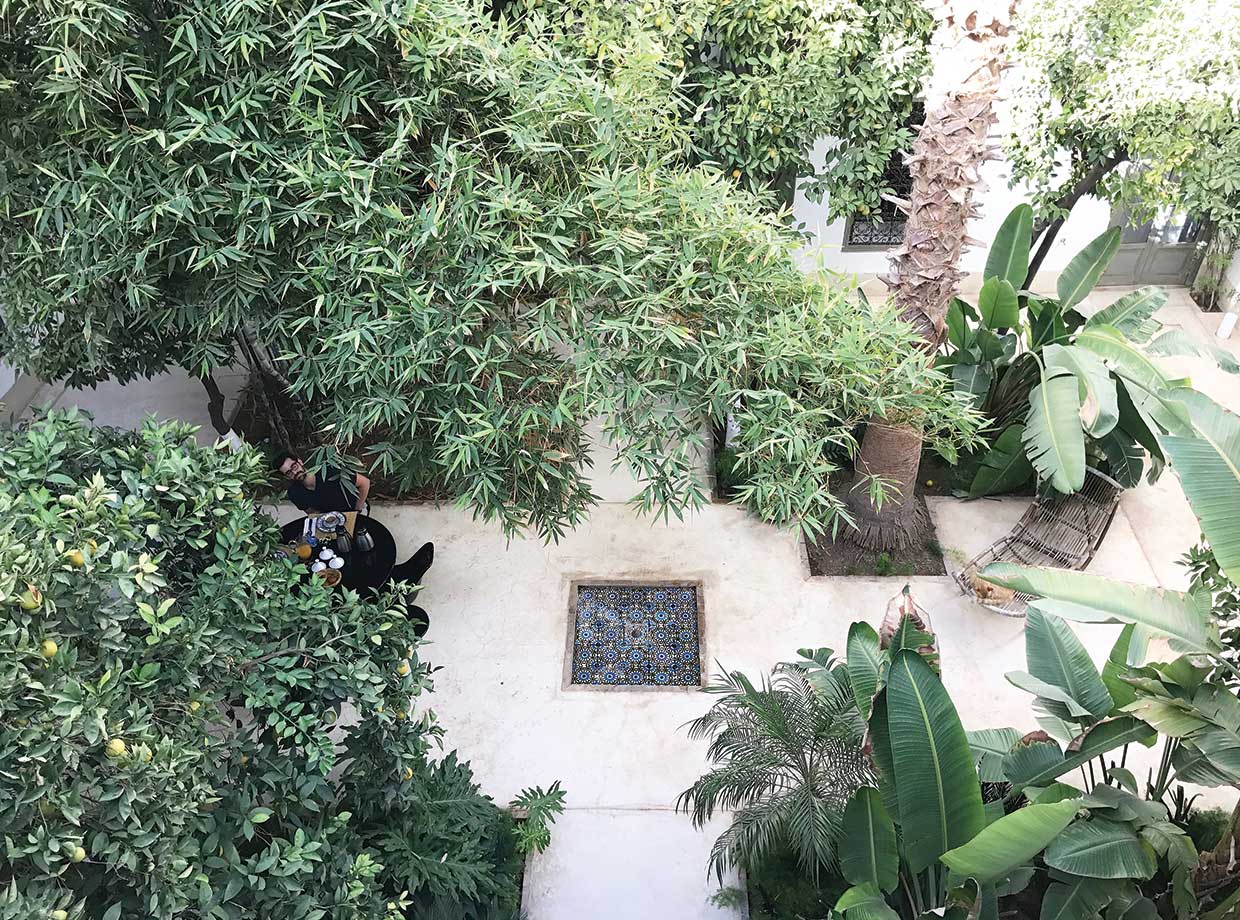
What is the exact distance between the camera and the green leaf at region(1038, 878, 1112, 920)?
4168 millimetres

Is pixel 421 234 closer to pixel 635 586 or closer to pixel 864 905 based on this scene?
pixel 864 905

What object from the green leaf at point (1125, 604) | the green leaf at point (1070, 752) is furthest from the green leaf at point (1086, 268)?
the green leaf at point (1070, 752)

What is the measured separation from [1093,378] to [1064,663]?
2.58 meters

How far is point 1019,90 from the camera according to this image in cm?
755

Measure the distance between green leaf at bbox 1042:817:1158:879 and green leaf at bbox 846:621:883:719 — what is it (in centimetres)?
96

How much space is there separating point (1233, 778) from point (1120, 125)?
4.95m

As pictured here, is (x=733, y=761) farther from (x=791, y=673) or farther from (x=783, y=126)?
(x=783, y=126)

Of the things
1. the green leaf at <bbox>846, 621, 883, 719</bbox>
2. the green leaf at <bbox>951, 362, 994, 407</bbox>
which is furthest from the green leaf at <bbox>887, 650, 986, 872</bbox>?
the green leaf at <bbox>951, 362, 994, 407</bbox>

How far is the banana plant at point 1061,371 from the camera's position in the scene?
640 cm

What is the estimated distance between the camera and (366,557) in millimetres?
6883

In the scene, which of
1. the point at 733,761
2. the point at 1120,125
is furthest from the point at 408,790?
the point at 1120,125

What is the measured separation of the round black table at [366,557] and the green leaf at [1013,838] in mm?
4090

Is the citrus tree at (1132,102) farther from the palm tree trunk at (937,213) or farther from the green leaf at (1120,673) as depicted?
the green leaf at (1120,673)

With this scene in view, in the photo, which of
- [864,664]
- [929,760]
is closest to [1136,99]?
[864,664]
